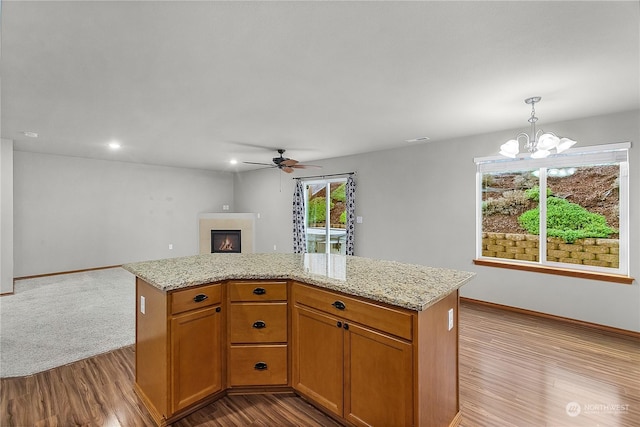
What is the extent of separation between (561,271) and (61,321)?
619cm

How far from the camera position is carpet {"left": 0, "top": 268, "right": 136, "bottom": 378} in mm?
2789

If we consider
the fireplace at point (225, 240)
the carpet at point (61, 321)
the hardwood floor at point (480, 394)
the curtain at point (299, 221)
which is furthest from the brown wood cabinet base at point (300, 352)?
the fireplace at point (225, 240)

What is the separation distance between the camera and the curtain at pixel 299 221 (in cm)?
684

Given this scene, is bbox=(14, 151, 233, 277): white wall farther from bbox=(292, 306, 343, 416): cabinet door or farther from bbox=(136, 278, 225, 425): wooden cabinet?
bbox=(292, 306, 343, 416): cabinet door

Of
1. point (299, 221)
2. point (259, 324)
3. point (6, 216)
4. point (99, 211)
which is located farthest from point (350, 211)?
point (6, 216)

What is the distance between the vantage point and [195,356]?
1995mm

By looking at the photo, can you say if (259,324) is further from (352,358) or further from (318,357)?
(352,358)

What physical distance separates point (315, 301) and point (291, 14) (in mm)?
1741

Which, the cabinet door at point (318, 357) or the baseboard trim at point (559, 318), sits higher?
the cabinet door at point (318, 357)

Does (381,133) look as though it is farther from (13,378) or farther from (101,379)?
(13,378)

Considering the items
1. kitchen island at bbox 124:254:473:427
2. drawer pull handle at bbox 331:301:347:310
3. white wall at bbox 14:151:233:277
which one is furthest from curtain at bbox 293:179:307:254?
drawer pull handle at bbox 331:301:347:310

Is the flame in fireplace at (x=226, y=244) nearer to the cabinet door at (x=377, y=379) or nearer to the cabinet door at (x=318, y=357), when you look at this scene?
the cabinet door at (x=318, y=357)

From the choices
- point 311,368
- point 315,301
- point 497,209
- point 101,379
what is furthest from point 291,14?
point 497,209

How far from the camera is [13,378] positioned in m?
2.42
